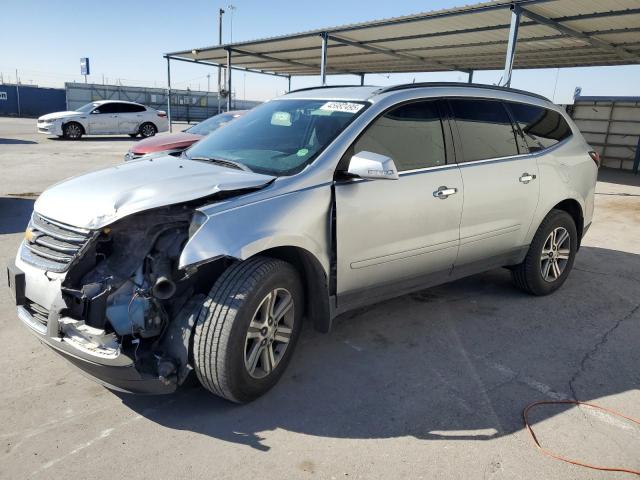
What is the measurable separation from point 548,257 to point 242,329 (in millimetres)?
3316

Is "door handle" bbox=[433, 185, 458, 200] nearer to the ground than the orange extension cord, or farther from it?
farther from it

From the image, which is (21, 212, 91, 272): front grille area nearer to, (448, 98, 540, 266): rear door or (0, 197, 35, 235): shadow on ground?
(448, 98, 540, 266): rear door

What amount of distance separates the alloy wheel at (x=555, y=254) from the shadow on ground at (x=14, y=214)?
6.16 m

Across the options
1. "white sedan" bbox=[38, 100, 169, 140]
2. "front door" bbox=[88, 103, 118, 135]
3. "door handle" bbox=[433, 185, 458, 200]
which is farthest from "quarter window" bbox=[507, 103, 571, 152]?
"front door" bbox=[88, 103, 118, 135]

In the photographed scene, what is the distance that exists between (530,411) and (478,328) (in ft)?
3.83

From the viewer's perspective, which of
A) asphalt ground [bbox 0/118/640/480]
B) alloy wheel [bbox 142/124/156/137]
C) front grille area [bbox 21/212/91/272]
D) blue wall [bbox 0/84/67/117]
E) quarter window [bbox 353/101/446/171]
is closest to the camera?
asphalt ground [bbox 0/118/640/480]

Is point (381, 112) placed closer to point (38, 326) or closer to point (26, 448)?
point (38, 326)

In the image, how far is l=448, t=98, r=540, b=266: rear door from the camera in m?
3.88

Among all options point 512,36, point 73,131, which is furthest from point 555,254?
point 73,131

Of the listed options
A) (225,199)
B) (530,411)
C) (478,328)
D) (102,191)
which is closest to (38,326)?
(102,191)

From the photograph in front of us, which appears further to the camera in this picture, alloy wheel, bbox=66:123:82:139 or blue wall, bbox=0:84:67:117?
blue wall, bbox=0:84:67:117

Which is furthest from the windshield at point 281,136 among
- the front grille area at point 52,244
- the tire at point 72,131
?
the tire at point 72,131

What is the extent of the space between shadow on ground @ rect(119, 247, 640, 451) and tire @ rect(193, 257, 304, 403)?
0.19 meters

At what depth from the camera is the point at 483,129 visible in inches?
161
